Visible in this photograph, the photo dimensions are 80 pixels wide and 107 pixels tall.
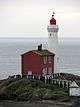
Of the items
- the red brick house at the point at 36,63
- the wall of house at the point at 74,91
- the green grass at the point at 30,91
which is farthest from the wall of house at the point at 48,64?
the wall of house at the point at 74,91

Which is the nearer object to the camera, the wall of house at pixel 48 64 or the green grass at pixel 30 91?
the green grass at pixel 30 91

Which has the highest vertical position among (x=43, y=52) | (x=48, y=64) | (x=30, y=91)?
(x=43, y=52)

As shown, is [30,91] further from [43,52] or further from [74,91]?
[43,52]

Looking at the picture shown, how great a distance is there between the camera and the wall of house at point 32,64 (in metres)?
26.6

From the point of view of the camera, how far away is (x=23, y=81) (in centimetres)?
2303

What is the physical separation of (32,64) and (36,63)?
0.84 feet

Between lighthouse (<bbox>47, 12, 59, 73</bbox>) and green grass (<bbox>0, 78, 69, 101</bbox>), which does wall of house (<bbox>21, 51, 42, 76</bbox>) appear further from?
green grass (<bbox>0, 78, 69, 101</bbox>)

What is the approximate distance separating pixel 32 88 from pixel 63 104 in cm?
311

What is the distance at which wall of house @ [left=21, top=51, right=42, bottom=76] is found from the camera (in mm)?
26578

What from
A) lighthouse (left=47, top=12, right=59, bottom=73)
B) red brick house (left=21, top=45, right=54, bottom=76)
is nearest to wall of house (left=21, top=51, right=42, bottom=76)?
red brick house (left=21, top=45, right=54, bottom=76)

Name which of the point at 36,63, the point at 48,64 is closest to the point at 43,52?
the point at 48,64

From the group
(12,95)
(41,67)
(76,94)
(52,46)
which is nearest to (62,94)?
(76,94)

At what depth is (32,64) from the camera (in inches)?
1049

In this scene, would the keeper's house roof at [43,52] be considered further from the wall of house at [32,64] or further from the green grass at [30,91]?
the green grass at [30,91]
